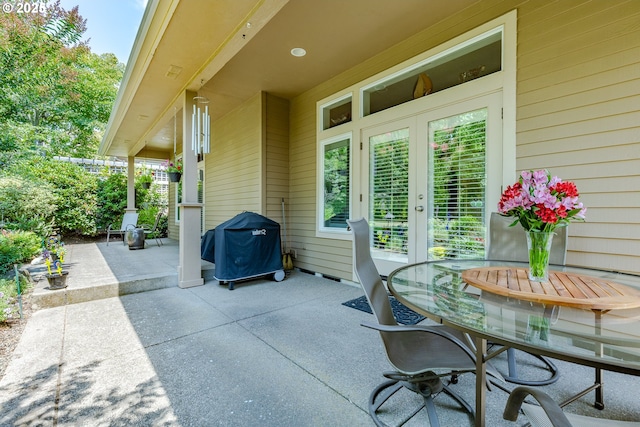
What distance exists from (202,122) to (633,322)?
4561 mm

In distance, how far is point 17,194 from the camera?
652cm

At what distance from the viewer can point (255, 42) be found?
3488mm

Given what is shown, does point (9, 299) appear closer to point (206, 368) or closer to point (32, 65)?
point (206, 368)

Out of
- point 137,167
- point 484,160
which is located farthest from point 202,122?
point 137,167

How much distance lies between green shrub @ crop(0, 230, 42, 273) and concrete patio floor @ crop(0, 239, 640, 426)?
6.64 feet

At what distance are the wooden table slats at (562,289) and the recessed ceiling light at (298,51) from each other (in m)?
3.34

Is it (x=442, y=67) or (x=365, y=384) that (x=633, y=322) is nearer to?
(x=365, y=384)

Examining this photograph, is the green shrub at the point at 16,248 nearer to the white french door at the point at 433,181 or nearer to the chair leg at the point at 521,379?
the white french door at the point at 433,181

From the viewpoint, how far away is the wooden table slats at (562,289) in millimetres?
1089

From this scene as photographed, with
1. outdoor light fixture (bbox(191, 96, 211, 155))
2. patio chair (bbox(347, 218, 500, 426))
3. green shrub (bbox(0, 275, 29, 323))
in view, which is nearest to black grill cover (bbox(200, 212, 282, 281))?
outdoor light fixture (bbox(191, 96, 211, 155))

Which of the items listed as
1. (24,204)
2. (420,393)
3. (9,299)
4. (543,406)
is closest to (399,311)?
(420,393)

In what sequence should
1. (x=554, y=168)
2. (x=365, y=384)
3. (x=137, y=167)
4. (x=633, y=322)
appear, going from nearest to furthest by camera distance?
1. (x=633, y=322)
2. (x=365, y=384)
3. (x=554, y=168)
4. (x=137, y=167)

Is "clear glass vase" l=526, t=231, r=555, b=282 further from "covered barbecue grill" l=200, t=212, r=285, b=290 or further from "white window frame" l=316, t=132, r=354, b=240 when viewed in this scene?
"covered barbecue grill" l=200, t=212, r=285, b=290

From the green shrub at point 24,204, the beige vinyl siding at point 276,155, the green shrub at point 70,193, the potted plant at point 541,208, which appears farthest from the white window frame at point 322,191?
the green shrub at point 70,193
